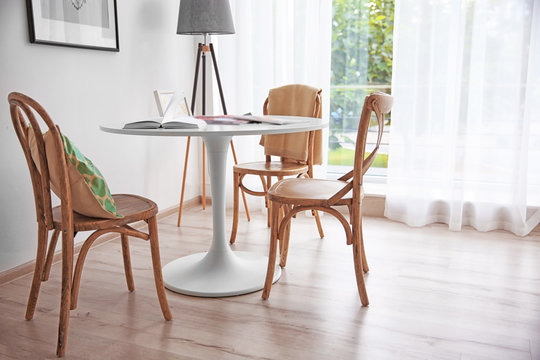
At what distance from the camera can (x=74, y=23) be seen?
2.56m

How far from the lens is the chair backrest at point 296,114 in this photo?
2.87 metres

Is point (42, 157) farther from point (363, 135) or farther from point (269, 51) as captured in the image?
point (269, 51)

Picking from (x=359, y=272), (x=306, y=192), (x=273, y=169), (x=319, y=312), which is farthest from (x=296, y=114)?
(x=319, y=312)

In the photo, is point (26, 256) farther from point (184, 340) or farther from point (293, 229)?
point (293, 229)

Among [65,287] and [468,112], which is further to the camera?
[468,112]

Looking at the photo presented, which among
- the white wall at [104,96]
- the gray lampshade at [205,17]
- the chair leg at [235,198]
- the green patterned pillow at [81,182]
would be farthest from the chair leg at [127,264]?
the gray lampshade at [205,17]

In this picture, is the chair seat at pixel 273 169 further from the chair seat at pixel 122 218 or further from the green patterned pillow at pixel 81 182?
the green patterned pillow at pixel 81 182

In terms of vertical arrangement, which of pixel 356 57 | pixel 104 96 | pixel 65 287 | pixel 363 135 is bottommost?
pixel 65 287

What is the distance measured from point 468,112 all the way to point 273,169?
4.26 ft

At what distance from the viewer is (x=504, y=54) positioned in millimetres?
2982

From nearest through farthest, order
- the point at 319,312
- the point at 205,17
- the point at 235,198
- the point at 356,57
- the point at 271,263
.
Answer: the point at 319,312, the point at 271,263, the point at 235,198, the point at 205,17, the point at 356,57

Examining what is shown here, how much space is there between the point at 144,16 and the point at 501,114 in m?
2.29

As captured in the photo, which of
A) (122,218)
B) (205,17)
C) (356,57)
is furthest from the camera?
(356,57)

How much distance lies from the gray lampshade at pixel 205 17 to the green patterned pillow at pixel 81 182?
1555 millimetres
